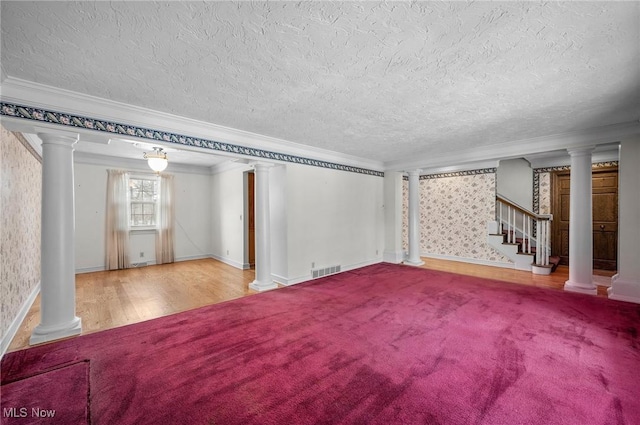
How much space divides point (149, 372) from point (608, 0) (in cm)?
379

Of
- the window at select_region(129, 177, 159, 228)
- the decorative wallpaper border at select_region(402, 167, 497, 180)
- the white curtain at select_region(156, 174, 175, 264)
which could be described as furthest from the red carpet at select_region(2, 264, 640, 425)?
the window at select_region(129, 177, 159, 228)

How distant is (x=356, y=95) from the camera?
258cm

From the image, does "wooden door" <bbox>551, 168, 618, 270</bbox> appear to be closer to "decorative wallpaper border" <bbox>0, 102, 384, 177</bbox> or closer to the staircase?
the staircase

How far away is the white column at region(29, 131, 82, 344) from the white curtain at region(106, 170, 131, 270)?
3414mm

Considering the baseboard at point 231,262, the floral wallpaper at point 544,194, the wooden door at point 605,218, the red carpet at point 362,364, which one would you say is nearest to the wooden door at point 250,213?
the baseboard at point 231,262

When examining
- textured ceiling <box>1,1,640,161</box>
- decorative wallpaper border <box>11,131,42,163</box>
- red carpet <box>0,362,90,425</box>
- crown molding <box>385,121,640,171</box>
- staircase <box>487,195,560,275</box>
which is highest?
textured ceiling <box>1,1,640,161</box>

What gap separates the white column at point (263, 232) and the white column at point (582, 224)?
462 centimetres

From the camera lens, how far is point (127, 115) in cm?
280

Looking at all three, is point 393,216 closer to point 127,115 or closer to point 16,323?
point 127,115

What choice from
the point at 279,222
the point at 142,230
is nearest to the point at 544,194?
the point at 279,222

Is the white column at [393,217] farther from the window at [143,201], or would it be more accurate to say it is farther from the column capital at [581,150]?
the window at [143,201]

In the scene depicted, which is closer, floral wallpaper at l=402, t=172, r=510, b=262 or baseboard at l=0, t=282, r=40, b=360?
baseboard at l=0, t=282, r=40, b=360

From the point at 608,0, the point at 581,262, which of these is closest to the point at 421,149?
the point at 581,262

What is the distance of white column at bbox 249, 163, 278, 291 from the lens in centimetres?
423
